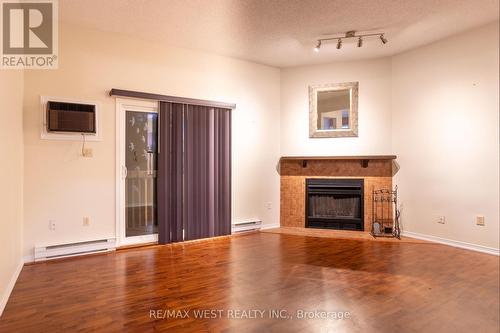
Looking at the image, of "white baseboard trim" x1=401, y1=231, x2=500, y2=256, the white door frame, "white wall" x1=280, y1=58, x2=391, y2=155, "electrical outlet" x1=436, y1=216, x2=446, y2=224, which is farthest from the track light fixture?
"white baseboard trim" x1=401, y1=231, x2=500, y2=256

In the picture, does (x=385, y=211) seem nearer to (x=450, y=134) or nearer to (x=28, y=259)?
(x=450, y=134)

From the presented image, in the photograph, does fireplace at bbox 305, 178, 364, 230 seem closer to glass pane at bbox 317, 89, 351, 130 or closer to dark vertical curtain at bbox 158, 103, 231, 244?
glass pane at bbox 317, 89, 351, 130

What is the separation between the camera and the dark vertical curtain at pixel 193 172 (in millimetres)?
4219

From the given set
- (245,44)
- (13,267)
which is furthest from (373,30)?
(13,267)

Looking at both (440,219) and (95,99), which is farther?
(440,219)

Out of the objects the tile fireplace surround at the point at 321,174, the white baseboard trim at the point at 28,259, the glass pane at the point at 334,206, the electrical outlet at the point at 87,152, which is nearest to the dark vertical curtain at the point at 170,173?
the electrical outlet at the point at 87,152

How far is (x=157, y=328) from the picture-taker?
204cm

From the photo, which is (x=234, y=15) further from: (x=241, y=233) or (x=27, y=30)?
(x=241, y=233)

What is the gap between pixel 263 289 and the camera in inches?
106

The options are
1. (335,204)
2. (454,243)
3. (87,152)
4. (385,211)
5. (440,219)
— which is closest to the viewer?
(87,152)

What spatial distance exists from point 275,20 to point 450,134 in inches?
110

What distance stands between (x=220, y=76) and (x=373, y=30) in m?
2.23

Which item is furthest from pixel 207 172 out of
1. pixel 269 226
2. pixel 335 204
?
pixel 335 204

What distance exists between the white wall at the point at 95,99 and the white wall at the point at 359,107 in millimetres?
930
